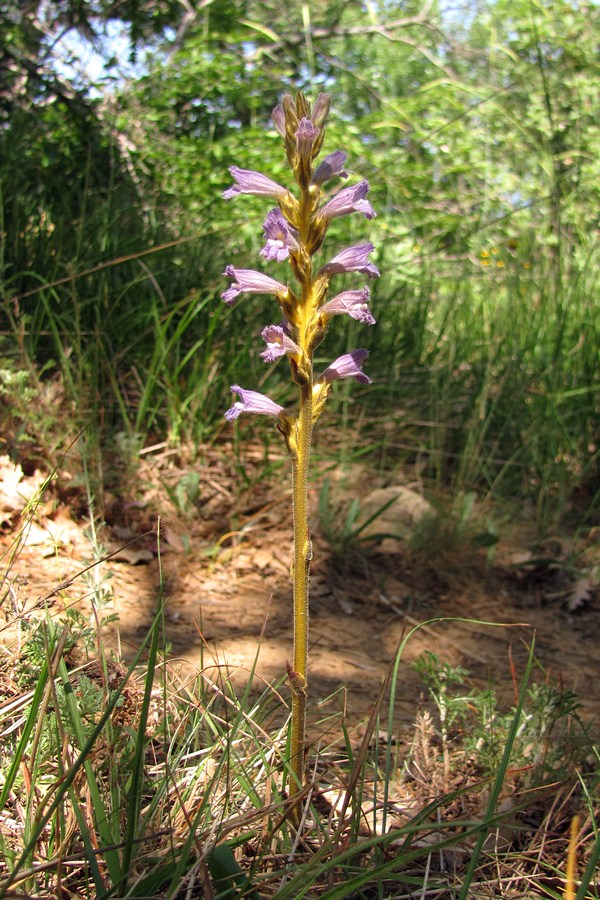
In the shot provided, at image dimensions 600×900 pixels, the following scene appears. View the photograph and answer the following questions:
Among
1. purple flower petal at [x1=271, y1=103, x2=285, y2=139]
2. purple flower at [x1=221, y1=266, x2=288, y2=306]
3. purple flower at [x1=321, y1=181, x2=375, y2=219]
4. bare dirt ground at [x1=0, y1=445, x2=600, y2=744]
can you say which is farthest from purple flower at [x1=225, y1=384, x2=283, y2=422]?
bare dirt ground at [x1=0, y1=445, x2=600, y2=744]

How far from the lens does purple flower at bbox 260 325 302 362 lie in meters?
1.32

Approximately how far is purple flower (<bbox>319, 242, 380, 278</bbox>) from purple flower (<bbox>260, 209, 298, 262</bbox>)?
0.09 meters

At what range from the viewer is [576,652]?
8.79 feet

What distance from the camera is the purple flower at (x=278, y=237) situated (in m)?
1.31

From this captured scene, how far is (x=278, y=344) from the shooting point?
134 centimetres

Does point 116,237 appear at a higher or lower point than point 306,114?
lower

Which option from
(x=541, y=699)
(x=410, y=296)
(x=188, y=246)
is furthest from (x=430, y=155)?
(x=541, y=699)

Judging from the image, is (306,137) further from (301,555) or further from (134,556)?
(134,556)

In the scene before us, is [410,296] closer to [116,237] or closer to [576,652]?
[116,237]

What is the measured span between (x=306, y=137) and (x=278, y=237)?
0.58 feet

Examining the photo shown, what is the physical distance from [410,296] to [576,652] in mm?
2627

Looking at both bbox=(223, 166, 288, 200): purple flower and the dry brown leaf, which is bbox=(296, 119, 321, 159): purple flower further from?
the dry brown leaf

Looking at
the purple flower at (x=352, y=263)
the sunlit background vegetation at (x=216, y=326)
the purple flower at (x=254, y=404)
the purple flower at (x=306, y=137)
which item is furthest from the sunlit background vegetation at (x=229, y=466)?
the purple flower at (x=306, y=137)

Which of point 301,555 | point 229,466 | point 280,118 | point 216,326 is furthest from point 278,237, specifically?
point 216,326
